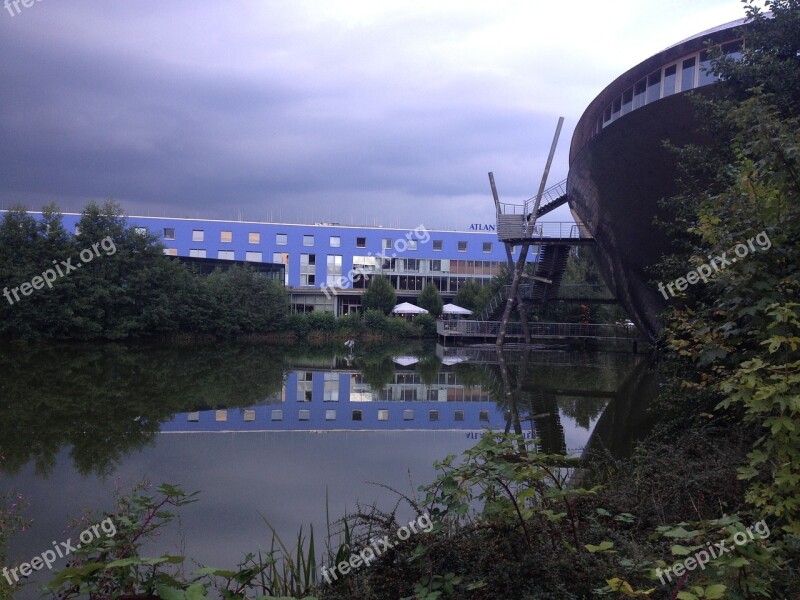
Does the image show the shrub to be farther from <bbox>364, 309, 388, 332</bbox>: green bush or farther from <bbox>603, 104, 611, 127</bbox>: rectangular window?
<bbox>603, 104, 611, 127</bbox>: rectangular window

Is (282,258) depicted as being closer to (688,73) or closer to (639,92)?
(639,92)

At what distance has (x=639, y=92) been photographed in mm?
16891

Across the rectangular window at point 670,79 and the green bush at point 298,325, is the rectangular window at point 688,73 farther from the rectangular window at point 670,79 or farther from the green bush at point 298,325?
the green bush at point 298,325

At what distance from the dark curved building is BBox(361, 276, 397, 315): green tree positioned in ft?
85.3

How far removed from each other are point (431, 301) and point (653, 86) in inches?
1421

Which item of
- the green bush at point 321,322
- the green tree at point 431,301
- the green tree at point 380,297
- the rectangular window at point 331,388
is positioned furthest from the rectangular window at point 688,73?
the green tree at point 431,301

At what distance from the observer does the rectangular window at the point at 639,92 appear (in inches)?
655

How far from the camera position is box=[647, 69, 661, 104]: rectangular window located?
52.2 ft

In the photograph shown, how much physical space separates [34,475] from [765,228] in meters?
8.50

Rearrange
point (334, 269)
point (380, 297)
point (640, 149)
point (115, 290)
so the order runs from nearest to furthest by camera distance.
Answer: point (640, 149) → point (115, 290) → point (380, 297) → point (334, 269)

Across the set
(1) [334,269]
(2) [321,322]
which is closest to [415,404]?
(2) [321,322]

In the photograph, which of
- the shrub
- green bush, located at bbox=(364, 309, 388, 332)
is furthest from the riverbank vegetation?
the shrub

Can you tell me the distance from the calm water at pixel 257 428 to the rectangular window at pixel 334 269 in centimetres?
3134

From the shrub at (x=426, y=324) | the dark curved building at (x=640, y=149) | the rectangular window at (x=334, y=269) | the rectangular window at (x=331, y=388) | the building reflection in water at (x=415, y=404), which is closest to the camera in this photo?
the building reflection in water at (x=415, y=404)
